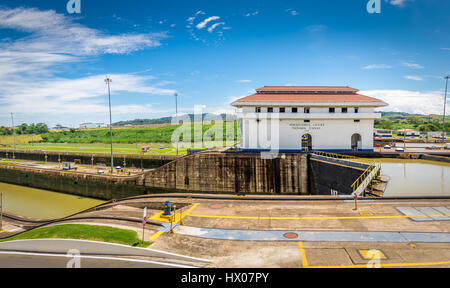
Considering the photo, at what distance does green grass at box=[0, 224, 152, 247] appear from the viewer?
449 inches

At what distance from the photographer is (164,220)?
46.6ft

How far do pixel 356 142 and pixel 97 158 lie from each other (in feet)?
167

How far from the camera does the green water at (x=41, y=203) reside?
30.7 meters

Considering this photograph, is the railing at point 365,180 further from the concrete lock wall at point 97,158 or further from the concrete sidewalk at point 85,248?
the concrete lock wall at point 97,158

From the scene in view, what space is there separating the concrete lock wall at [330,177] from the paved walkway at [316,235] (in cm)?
971

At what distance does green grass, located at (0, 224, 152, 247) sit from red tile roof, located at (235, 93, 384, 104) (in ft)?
73.8

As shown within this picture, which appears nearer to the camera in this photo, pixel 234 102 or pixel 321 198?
pixel 321 198

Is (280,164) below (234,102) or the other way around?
below

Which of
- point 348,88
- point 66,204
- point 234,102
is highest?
point 348,88

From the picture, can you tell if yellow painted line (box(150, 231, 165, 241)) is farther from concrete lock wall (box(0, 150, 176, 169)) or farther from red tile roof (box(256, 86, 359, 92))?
concrete lock wall (box(0, 150, 176, 169))

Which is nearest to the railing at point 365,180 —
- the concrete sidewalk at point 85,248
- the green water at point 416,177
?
the green water at point 416,177
